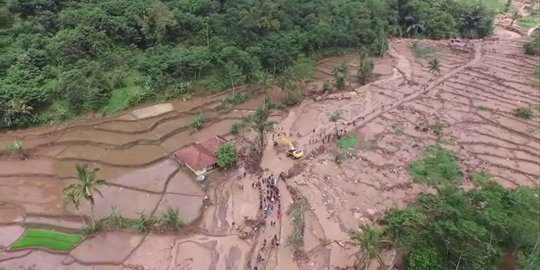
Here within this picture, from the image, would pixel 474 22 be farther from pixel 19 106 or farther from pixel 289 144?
pixel 19 106

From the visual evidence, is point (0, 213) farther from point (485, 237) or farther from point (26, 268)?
point (485, 237)

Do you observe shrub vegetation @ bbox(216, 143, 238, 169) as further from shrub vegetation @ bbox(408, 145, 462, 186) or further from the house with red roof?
shrub vegetation @ bbox(408, 145, 462, 186)

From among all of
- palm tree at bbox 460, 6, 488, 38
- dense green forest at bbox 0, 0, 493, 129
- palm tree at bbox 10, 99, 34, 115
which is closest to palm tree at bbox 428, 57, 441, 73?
dense green forest at bbox 0, 0, 493, 129

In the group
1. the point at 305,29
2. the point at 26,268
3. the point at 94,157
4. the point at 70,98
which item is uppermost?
the point at 305,29

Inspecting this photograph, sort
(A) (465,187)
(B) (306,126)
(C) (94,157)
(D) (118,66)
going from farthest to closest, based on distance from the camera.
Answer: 1. (D) (118,66)
2. (B) (306,126)
3. (C) (94,157)
4. (A) (465,187)

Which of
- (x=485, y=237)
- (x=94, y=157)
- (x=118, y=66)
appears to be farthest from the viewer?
(x=118, y=66)

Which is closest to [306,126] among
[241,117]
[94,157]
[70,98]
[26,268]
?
[241,117]

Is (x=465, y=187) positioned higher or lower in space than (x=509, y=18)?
lower

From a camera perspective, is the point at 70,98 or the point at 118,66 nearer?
the point at 70,98

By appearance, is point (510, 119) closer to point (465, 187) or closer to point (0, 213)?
point (465, 187)
